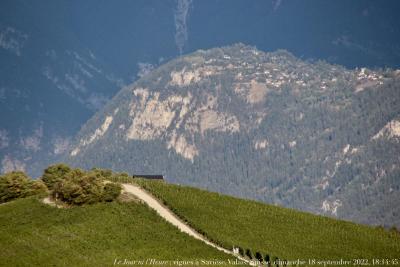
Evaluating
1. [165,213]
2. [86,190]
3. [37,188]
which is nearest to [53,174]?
[37,188]

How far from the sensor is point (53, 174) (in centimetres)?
18525

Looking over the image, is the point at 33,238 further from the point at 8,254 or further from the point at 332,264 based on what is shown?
the point at 332,264

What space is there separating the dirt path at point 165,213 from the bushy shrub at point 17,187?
42.2ft

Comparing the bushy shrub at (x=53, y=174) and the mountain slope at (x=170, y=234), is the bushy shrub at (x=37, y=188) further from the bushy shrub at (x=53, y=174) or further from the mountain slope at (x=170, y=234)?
the mountain slope at (x=170, y=234)

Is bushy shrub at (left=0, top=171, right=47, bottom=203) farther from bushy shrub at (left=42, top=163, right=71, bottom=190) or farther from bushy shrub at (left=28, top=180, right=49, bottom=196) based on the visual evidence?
bushy shrub at (left=42, top=163, right=71, bottom=190)

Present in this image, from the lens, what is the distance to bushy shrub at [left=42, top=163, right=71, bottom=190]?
598 ft

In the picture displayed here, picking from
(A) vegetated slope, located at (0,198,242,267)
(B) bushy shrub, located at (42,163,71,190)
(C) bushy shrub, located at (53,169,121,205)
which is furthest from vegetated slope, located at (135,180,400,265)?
(B) bushy shrub, located at (42,163,71,190)

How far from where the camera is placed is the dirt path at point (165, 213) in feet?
484

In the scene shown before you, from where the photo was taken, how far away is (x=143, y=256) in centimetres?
13575

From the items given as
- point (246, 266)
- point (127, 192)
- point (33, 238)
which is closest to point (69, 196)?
point (127, 192)

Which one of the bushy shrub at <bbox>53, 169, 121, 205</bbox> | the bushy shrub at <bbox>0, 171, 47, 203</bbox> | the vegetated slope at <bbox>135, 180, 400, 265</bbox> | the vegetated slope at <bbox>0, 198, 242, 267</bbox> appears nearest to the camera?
the vegetated slope at <bbox>0, 198, 242, 267</bbox>

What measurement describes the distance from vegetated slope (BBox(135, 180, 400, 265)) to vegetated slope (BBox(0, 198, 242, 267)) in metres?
Result: 6.60

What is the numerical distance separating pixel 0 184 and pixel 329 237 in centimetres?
4663

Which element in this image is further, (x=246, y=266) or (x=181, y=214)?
(x=181, y=214)
